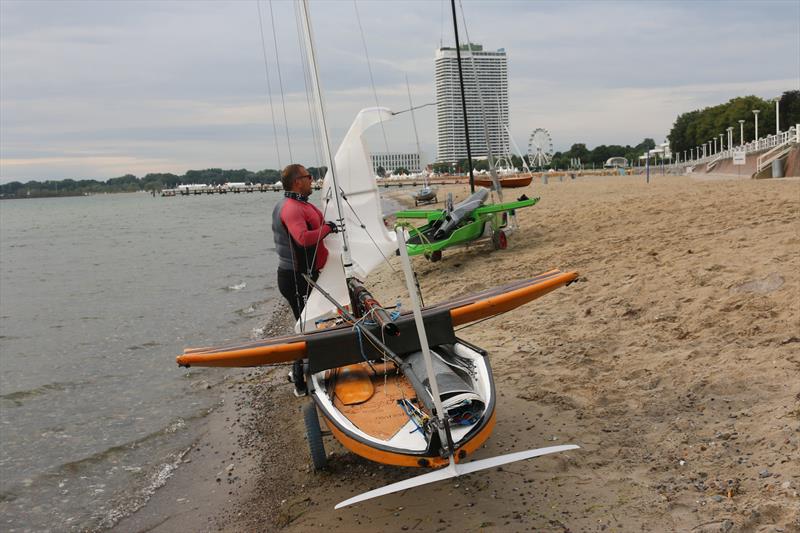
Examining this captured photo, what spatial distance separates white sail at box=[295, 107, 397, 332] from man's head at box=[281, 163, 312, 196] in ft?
2.55

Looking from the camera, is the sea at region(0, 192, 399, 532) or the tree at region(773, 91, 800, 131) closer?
the sea at region(0, 192, 399, 532)

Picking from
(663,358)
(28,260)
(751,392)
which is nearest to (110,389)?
(663,358)

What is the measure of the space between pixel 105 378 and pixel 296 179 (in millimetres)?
5341

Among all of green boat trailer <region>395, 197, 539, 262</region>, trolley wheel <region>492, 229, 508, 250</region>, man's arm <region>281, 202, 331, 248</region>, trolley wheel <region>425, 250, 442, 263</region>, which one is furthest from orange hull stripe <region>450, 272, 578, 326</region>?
trolley wheel <region>425, 250, 442, 263</region>

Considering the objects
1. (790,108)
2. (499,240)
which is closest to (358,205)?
(499,240)

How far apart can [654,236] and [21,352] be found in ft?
37.4

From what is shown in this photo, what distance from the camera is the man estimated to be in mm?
5906

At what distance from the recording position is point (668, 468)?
3.86 m

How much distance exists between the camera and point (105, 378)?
362 inches

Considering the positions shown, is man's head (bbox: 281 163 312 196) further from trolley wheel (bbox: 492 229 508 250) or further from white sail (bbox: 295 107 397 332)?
trolley wheel (bbox: 492 229 508 250)

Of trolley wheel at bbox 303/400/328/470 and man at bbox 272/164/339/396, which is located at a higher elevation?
man at bbox 272/164/339/396

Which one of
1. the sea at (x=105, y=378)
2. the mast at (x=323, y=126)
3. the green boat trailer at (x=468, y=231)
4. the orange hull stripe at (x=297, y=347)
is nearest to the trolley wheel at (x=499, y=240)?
the green boat trailer at (x=468, y=231)

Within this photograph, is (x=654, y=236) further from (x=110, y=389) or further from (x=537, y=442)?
(x=110, y=389)

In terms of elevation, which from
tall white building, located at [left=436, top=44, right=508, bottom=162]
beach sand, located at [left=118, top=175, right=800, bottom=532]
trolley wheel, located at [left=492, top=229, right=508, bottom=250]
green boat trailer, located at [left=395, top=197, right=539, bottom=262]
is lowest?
beach sand, located at [left=118, top=175, right=800, bottom=532]
